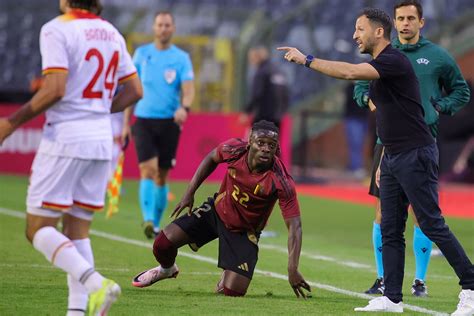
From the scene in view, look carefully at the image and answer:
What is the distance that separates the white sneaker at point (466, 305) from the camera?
26.6 ft

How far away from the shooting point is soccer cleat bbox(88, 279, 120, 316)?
6.67m

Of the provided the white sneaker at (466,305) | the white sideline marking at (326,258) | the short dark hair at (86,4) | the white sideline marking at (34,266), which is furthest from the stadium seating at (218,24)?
the short dark hair at (86,4)

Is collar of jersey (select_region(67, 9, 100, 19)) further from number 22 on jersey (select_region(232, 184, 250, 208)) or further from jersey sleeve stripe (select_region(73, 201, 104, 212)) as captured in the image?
number 22 on jersey (select_region(232, 184, 250, 208))

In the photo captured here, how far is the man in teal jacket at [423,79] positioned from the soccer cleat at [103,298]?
127 inches

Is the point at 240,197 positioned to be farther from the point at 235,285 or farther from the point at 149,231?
the point at 149,231

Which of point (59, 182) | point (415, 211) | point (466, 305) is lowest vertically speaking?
point (466, 305)

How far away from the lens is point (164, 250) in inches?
361

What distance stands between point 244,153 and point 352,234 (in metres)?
6.06

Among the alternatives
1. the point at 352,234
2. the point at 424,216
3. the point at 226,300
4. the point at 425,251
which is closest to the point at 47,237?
the point at 226,300

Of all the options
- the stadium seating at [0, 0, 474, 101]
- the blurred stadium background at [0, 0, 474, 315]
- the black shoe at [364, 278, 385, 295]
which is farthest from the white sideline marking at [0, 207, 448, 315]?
the stadium seating at [0, 0, 474, 101]

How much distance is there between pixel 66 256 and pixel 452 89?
Answer: 406cm

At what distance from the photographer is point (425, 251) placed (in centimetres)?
971

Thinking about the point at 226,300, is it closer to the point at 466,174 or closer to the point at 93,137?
the point at 93,137

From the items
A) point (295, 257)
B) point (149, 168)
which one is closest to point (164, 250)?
point (295, 257)
